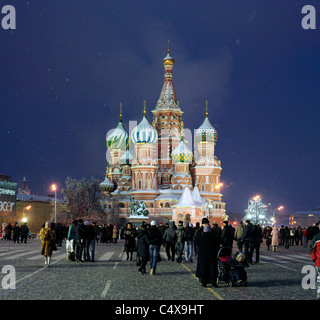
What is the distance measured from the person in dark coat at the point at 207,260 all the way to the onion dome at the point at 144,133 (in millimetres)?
72497

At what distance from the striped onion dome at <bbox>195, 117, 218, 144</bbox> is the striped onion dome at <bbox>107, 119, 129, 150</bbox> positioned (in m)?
15.4

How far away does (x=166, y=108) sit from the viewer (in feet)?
295

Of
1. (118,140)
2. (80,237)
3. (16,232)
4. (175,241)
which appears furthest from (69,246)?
(118,140)

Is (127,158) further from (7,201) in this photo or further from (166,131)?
(7,201)

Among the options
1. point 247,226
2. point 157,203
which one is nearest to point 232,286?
point 247,226

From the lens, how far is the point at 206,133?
88.5 metres

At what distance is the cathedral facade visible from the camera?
83.6 metres

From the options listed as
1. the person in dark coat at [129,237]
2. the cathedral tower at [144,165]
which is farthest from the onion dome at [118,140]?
the person in dark coat at [129,237]

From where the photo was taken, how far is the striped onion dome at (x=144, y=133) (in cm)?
8544

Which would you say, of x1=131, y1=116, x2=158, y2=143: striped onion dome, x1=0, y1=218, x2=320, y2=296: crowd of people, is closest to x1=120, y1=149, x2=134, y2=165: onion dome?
x1=131, y1=116, x2=158, y2=143: striped onion dome

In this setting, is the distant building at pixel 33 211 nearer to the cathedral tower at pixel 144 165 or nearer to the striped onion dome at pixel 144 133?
the cathedral tower at pixel 144 165

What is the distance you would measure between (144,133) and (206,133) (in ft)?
37.9
